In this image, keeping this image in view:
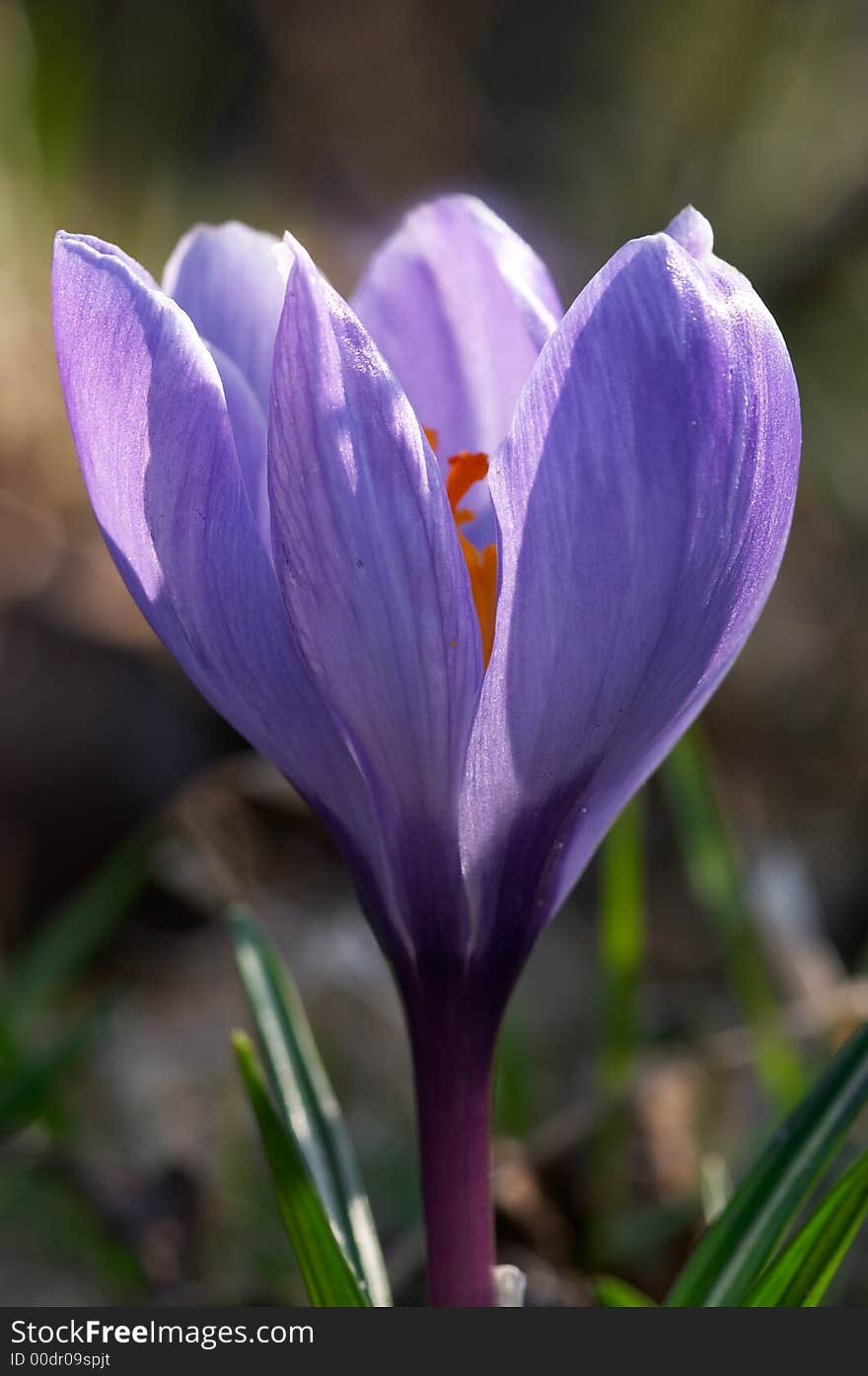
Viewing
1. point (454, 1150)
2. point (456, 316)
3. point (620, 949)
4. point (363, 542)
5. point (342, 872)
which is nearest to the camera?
point (363, 542)

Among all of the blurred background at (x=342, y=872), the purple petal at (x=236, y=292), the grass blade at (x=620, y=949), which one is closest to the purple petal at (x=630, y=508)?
the purple petal at (x=236, y=292)

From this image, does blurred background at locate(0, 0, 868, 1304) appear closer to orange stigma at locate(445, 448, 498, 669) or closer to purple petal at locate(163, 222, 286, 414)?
orange stigma at locate(445, 448, 498, 669)

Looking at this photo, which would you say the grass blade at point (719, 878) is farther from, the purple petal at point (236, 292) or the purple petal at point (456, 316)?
the purple petal at point (236, 292)

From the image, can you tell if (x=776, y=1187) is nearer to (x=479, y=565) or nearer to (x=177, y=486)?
(x=479, y=565)

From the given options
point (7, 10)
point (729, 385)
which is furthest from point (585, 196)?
point (729, 385)

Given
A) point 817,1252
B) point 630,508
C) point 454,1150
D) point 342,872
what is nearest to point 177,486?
point 630,508

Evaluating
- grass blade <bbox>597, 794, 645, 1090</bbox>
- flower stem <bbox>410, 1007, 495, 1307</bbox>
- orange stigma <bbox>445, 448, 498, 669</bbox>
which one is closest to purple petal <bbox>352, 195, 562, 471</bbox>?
orange stigma <bbox>445, 448, 498, 669</bbox>

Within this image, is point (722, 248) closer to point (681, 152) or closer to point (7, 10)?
point (681, 152)
